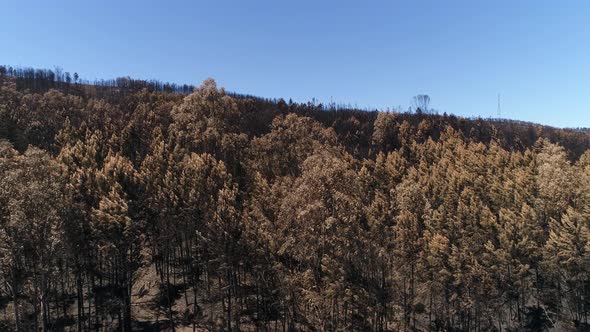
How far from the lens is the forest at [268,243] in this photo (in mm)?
30188

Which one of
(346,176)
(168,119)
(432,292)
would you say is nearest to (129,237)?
(346,176)

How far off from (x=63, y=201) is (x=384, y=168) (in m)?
61.2

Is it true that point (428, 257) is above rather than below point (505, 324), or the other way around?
above

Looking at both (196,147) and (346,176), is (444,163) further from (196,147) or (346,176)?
(346,176)

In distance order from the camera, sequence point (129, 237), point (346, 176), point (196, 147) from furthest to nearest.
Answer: point (196, 147) → point (129, 237) → point (346, 176)

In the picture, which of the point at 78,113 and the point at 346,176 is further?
the point at 78,113

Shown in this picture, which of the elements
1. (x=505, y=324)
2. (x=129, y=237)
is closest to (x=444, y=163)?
(x=505, y=324)

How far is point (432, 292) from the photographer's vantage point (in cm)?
4553

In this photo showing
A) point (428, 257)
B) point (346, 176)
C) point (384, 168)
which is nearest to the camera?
point (346, 176)

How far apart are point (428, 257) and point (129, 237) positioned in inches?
1247

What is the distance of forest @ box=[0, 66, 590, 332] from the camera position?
30188 mm

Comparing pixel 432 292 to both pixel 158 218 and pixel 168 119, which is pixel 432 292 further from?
pixel 168 119

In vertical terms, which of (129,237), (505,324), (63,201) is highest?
(63,201)

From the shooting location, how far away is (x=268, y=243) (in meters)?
40.3
